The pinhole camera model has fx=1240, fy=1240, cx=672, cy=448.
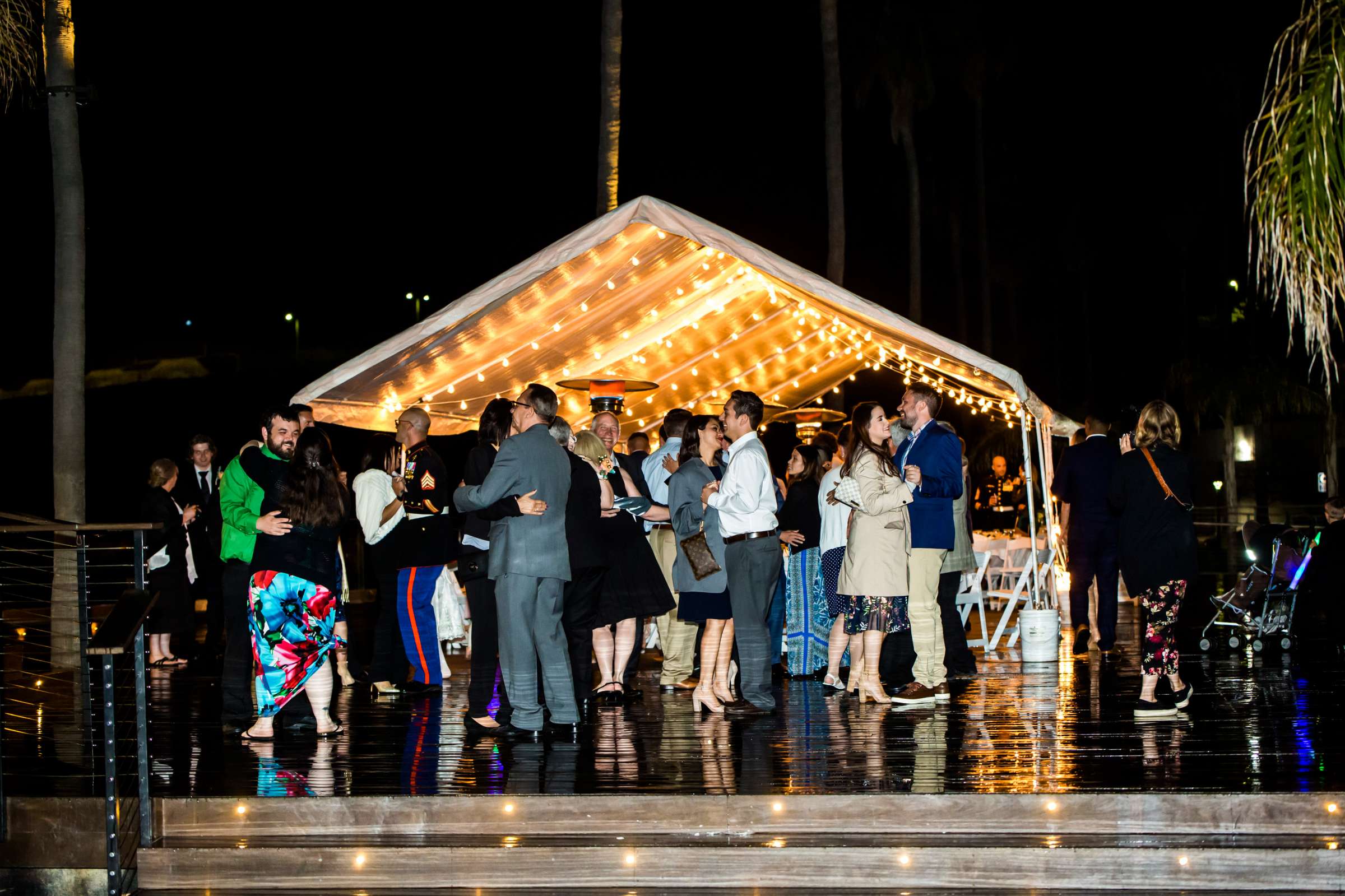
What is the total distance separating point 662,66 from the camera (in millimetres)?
32375

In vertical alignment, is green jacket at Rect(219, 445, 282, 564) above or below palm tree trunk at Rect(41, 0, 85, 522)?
below

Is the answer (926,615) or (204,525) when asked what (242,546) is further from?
(926,615)

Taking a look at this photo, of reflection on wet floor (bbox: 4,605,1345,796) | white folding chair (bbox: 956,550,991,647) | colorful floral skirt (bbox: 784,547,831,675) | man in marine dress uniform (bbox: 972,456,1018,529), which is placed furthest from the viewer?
man in marine dress uniform (bbox: 972,456,1018,529)

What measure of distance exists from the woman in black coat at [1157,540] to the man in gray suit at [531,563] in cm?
298

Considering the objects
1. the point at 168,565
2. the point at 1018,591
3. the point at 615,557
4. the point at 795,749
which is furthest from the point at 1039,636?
the point at 168,565

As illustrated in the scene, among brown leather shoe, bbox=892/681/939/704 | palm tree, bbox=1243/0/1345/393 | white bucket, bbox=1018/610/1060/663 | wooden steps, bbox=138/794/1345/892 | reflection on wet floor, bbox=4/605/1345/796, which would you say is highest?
palm tree, bbox=1243/0/1345/393

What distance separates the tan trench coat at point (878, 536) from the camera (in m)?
6.68

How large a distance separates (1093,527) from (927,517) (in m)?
2.90

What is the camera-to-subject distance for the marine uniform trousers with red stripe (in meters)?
7.57

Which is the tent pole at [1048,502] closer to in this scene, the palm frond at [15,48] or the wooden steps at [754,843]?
the wooden steps at [754,843]

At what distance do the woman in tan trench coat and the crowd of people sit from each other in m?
0.01

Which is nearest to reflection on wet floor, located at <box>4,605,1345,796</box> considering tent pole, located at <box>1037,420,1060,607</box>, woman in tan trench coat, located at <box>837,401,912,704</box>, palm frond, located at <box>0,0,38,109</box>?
woman in tan trench coat, located at <box>837,401,912,704</box>

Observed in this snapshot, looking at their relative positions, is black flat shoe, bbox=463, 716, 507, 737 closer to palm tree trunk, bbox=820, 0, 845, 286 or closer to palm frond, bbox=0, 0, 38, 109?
palm frond, bbox=0, 0, 38, 109

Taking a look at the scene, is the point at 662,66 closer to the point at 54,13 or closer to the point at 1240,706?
the point at 54,13
